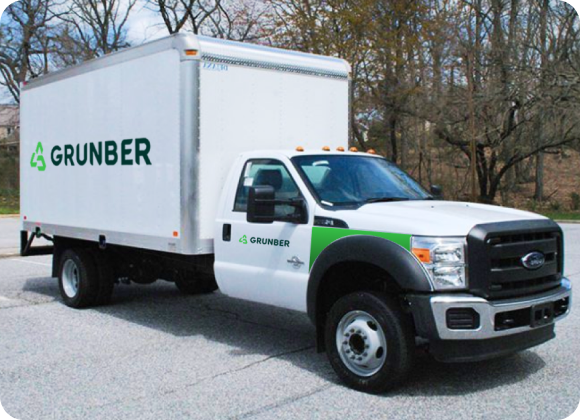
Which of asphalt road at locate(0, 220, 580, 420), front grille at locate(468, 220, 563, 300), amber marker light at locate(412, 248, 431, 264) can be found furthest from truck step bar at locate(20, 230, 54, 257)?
front grille at locate(468, 220, 563, 300)

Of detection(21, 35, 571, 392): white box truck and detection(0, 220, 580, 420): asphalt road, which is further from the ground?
detection(21, 35, 571, 392): white box truck

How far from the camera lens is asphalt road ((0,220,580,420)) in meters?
5.07

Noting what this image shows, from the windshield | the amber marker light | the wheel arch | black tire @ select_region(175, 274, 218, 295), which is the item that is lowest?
black tire @ select_region(175, 274, 218, 295)

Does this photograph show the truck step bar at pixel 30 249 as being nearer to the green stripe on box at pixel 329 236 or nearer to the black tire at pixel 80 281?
the black tire at pixel 80 281

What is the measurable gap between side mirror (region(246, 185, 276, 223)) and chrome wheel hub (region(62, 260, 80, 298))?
160 inches

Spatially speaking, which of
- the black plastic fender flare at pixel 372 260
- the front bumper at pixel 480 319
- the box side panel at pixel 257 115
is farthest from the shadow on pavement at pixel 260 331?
the box side panel at pixel 257 115

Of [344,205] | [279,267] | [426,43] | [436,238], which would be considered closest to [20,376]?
[279,267]

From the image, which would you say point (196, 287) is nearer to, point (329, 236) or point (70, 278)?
point (70, 278)

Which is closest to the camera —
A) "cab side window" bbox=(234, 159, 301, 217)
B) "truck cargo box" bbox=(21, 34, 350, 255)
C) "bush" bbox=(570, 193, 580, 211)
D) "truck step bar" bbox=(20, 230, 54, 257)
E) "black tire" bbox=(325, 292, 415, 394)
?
"black tire" bbox=(325, 292, 415, 394)

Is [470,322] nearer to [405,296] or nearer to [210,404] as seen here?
[405,296]

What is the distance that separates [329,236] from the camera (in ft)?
19.3

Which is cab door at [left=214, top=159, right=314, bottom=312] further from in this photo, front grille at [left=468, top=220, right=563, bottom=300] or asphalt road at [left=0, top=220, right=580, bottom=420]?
front grille at [left=468, top=220, right=563, bottom=300]

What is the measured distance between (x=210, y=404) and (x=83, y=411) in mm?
930

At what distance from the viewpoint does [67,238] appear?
9.42 metres
